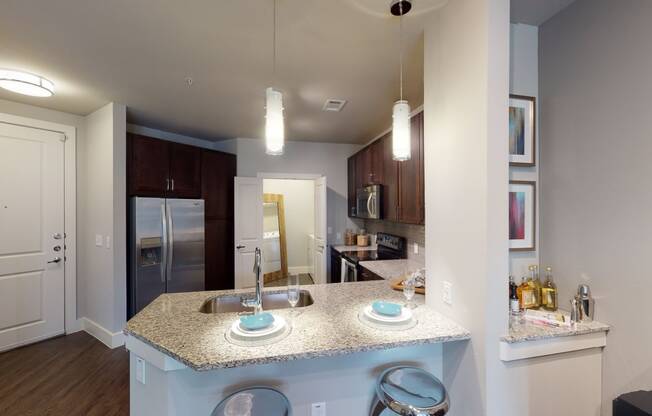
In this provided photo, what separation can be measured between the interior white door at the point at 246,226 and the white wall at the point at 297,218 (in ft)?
7.63

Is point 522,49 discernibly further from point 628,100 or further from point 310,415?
point 310,415

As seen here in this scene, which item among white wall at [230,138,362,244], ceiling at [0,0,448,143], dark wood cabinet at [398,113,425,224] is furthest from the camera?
white wall at [230,138,362,244]

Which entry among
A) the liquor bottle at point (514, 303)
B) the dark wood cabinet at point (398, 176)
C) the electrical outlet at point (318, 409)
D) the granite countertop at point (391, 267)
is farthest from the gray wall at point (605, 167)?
the electrical outlet at point (318, 409)

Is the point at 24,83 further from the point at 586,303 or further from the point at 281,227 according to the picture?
the point at 281,227

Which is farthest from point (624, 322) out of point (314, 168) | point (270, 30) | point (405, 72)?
point (314, 168)

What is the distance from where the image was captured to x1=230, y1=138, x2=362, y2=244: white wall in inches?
175

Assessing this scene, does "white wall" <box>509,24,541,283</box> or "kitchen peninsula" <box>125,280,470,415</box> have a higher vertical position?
"white wall" <box>509,24,541,283</box>

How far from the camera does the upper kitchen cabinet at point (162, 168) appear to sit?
322 centimetres

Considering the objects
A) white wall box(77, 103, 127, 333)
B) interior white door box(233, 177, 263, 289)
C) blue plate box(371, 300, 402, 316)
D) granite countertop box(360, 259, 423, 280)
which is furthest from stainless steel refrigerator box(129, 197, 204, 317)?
blue plate box(371, 300, 402, 316)

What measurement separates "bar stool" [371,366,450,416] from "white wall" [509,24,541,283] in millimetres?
870

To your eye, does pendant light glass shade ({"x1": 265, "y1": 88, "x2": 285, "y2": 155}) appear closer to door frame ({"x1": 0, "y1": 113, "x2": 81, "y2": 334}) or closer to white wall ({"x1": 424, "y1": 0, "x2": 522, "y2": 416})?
white wall ({"x1": 424, "y1": 0, "x2": 522, "y2": 416})

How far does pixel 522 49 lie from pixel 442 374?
2.04m

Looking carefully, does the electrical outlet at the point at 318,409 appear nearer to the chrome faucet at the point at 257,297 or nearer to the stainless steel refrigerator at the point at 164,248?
the chrome faucet at the point at 257,297

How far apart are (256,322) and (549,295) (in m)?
1.66
